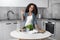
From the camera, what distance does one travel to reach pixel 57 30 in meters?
5.00

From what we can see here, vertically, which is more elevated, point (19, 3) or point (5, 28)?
point (19, 3)

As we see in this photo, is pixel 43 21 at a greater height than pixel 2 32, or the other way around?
pixel 43 21

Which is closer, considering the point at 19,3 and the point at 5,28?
the point at 5,28

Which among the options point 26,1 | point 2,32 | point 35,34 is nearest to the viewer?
point 35,34

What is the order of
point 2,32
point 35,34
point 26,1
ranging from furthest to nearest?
1. point 26,1
2. point 2,32
3. point 35,34

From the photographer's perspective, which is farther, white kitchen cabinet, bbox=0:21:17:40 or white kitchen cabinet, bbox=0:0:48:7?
white kitchen cabinet, bbox=0:0:48:7

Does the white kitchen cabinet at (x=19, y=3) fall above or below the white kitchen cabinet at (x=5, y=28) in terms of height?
above

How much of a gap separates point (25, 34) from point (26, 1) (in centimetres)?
226

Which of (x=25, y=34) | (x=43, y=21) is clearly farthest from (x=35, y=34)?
(x=43, y=21)

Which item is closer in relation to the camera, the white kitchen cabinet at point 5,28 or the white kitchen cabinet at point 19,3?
the white kitchen cabinet at point 5,28

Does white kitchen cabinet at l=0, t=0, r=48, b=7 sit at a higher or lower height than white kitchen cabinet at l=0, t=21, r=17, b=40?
higher

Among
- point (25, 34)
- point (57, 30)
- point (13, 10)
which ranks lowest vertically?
point (57, 30)

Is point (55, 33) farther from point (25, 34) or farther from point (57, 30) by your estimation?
point (25, 34)

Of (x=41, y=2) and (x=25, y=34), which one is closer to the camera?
(x=25, y=34)
